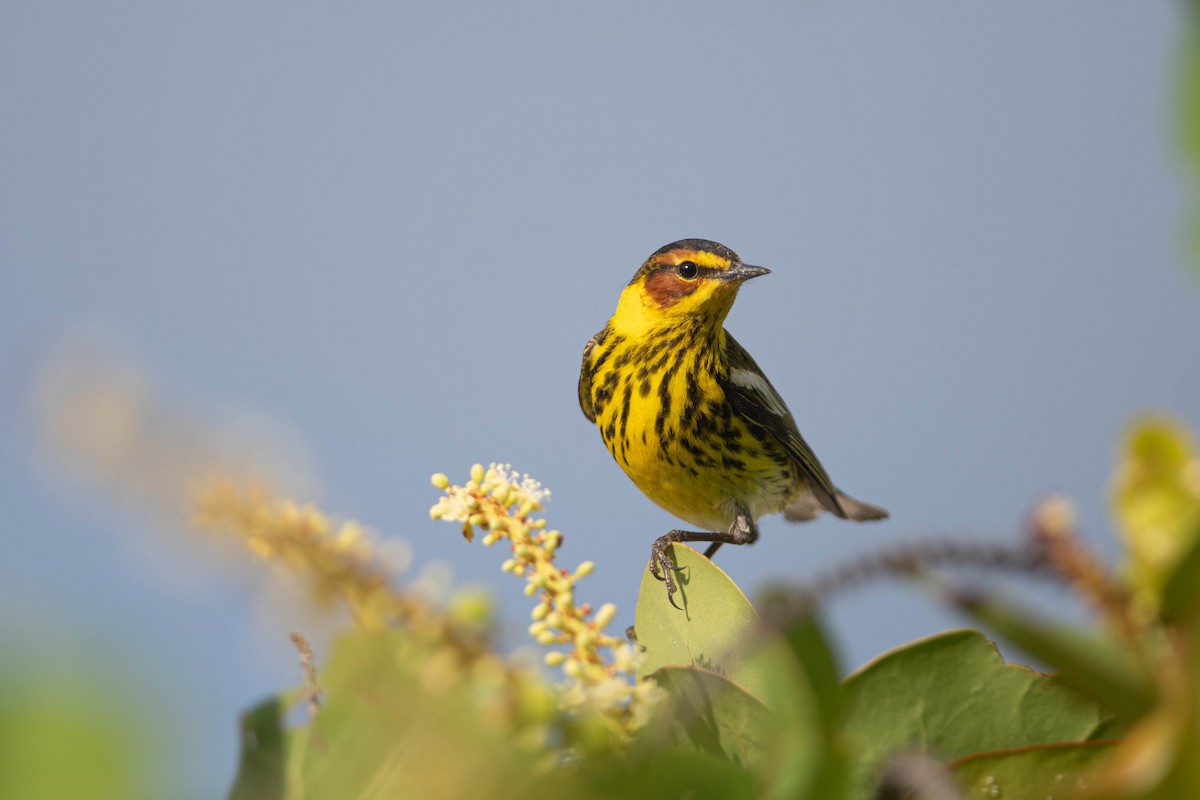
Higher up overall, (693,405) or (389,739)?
(693,405)

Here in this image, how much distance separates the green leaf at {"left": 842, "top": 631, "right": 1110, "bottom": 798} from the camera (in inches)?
20.6

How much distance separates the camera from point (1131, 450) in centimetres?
40

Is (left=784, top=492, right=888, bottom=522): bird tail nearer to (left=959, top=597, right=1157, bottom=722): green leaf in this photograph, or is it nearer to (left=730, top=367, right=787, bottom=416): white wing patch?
(left=730, top=367, right=787, bottom=416): white wing patch

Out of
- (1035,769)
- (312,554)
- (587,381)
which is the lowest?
(1035,769)

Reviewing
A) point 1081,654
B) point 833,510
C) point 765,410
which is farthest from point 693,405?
point 1081,654

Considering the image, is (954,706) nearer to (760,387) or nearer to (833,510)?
(760,387)

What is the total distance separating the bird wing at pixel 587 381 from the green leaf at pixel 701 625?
1904 millimetres

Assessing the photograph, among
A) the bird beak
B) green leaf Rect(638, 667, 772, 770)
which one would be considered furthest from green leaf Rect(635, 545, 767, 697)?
the bird beak

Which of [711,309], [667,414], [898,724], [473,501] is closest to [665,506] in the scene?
[667,414]

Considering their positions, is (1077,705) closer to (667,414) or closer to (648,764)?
(648,764)

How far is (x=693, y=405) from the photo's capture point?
2.45 m

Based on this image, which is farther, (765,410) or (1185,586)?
(765,410)

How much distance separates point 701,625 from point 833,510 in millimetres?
2482

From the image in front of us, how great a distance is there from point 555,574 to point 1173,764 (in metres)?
0.38
